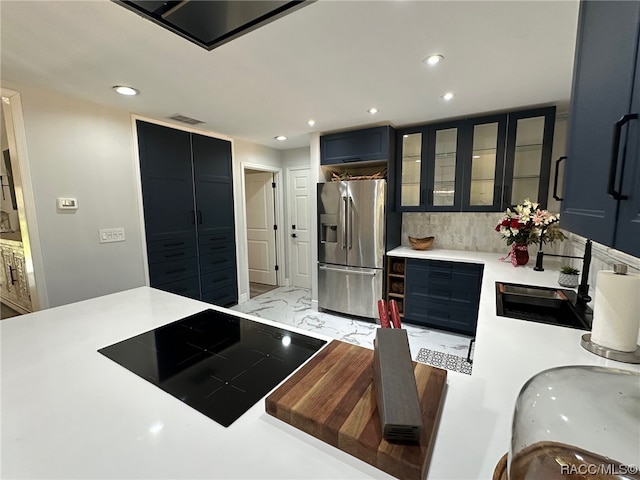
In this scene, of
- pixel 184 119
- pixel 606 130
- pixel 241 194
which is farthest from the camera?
pixel 241 194

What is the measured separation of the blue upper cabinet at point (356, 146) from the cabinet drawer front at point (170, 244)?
72.8 inches

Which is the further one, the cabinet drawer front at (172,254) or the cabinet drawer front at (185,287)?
the cabinet drawer front at (185,287)

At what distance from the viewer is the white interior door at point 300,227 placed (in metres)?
4.50

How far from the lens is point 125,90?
216cm

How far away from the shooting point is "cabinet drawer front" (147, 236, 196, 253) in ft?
9.64

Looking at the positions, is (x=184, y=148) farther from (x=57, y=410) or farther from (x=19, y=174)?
(x=57, y=410)

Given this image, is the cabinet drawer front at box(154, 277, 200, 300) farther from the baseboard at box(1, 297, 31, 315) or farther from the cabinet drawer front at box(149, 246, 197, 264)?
the baseboard at box(1, 297, 31, 315)

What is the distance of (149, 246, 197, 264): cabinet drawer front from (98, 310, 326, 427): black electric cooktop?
6.34ft

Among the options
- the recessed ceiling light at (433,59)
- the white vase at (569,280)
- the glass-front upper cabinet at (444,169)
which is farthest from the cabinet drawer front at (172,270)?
the white vase at (569,280)

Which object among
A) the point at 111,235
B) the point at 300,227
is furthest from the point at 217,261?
the point at 300,227

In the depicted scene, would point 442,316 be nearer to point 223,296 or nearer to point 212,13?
point 223,296

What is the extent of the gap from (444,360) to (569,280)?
45.7 inches

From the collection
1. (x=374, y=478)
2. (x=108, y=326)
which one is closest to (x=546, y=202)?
(x=374, y=478)

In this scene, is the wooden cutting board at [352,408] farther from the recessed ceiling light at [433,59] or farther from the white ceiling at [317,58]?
the recessed ceiling light at [433,59]
